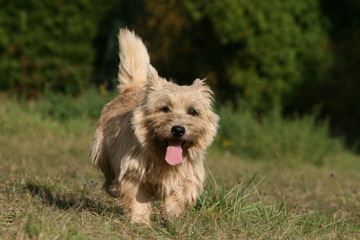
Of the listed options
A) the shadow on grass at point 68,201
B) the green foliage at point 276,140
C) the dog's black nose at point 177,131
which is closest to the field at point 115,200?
the shadow on grass at point 68,201

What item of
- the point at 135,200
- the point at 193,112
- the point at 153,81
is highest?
the point at 153,81

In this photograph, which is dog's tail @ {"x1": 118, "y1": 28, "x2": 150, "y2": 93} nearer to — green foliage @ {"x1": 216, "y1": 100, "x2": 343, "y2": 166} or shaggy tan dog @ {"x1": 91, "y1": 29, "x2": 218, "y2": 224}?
shaggy tan dog @ {"x1": 91, "y1": 29, "x2": 218, "y2": 224}

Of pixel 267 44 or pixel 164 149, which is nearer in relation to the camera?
pixel 164 149

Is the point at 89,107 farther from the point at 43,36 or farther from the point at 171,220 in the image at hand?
the point at 171,220

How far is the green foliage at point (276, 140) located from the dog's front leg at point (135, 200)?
6516 millimetres

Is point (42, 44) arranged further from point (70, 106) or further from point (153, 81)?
point (153, 81)

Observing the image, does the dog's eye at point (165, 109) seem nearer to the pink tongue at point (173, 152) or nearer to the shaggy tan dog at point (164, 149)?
the shaggy tan dog at point (164, 149)

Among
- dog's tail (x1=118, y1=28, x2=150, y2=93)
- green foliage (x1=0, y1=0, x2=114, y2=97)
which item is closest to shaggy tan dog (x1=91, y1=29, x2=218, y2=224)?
dog's tail (x1=118, y1=28, x2=150, y2=93)

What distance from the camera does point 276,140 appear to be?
1129cm

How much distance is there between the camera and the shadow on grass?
4582 millimetres

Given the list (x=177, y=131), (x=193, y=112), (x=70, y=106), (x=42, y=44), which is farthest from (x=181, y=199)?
(x=42, y=44)

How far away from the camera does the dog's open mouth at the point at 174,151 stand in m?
4.42

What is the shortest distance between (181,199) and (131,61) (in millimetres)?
2082

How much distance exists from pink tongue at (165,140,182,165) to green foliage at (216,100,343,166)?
6516 mm
